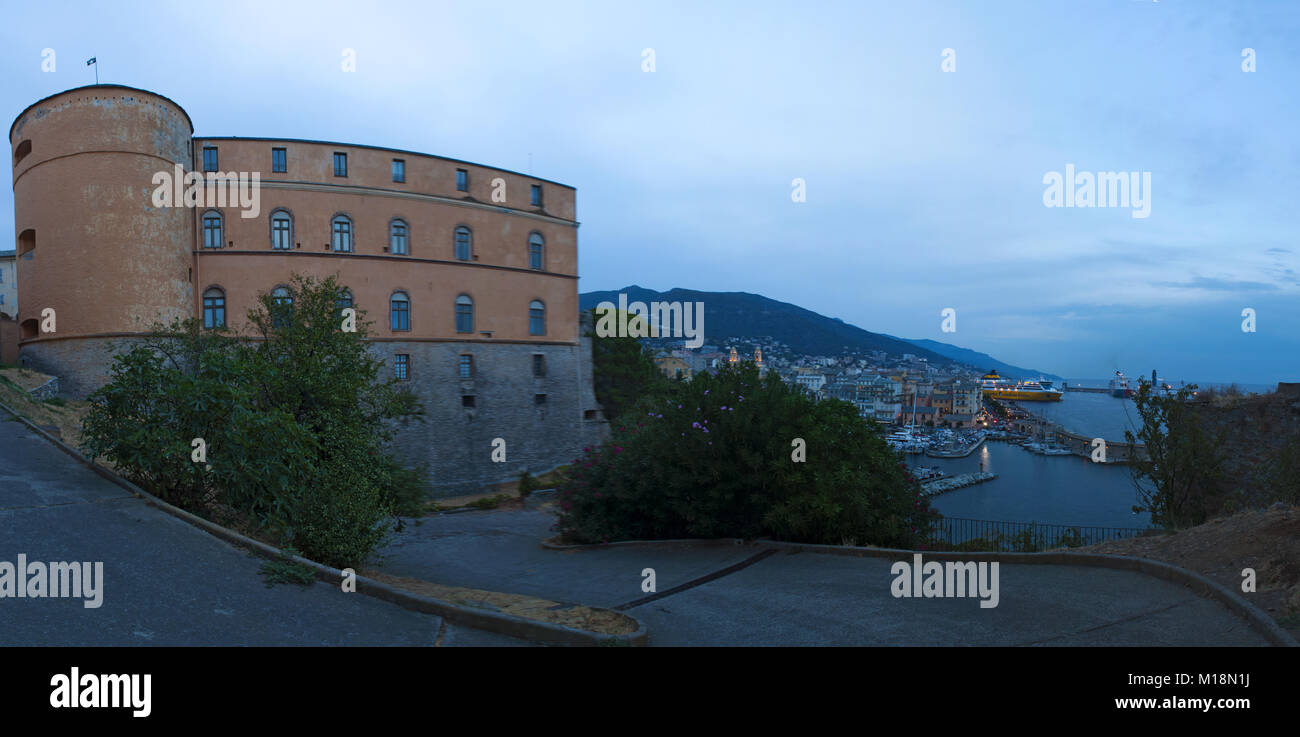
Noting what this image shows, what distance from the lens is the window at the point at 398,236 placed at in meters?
35.2

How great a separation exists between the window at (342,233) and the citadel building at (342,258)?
52 mm

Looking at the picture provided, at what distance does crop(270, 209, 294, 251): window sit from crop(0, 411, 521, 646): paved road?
2626cm

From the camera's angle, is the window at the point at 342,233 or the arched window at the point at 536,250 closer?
the window at the point at 342,233

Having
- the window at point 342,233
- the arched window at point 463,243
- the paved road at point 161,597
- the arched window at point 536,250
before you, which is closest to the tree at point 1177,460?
the paved road at point 161,597

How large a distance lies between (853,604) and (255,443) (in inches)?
333

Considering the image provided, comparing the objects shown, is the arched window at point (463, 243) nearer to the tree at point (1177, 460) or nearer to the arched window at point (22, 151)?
the arched window at point (22, 151)

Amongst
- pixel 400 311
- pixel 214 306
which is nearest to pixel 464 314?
pixel 400 311

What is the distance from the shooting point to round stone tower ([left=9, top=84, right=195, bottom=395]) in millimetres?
27688

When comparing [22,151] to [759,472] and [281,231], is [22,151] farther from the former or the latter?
[759,472]

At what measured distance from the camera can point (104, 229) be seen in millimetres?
27891

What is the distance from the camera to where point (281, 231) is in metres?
33.1

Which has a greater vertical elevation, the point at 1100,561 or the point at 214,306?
the point at 214,306

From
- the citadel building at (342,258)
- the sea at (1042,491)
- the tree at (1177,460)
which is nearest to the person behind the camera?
the tree at (1177,460)
